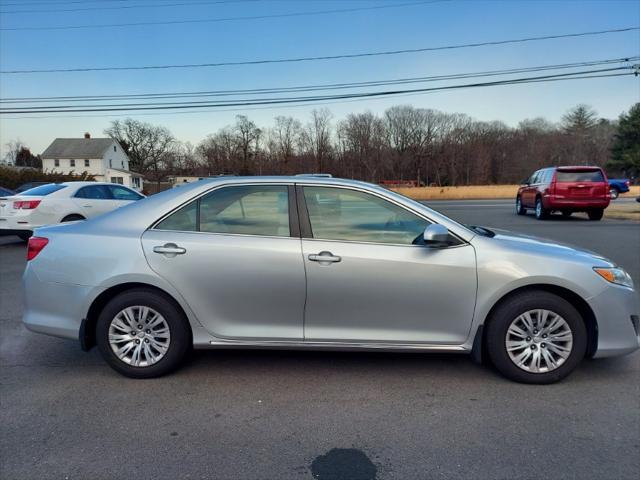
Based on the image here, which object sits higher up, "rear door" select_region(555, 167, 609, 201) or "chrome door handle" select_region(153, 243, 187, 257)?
"rear door" select_region(555, 167, 609, 201)

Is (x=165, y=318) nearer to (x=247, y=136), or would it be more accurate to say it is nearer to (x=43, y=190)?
(x=43, y=190)

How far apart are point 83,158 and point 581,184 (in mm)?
65421

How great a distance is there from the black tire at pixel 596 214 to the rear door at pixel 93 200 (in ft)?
50.6

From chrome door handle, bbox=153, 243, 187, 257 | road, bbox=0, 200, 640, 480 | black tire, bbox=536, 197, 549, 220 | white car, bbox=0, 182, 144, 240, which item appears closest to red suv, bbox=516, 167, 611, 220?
black tire, bbox=536, 197, 549, 220

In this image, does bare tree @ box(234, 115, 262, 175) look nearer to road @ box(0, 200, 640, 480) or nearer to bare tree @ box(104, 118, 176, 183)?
bare tree @ box(104, 118, 176, 183)

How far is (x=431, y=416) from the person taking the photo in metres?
2.97

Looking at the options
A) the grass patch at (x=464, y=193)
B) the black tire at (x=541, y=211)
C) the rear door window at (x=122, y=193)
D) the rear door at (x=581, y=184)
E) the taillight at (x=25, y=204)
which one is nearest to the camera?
the taillight at (x=25, y=204)

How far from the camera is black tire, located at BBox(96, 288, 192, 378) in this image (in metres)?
3.42

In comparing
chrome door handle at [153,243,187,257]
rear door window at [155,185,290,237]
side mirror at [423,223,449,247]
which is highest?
rear door window at [155,185,290,237]

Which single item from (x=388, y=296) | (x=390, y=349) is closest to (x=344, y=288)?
(x=388, y=296)

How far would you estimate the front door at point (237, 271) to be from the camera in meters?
3.34

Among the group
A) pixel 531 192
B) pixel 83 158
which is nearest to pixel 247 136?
pixel 83 158

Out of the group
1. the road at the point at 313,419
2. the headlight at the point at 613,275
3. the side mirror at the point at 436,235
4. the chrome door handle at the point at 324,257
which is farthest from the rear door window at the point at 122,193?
the headlight at the point at 613,275

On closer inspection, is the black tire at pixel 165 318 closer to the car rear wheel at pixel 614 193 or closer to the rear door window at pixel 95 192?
the rear door window at pixel 95 192
